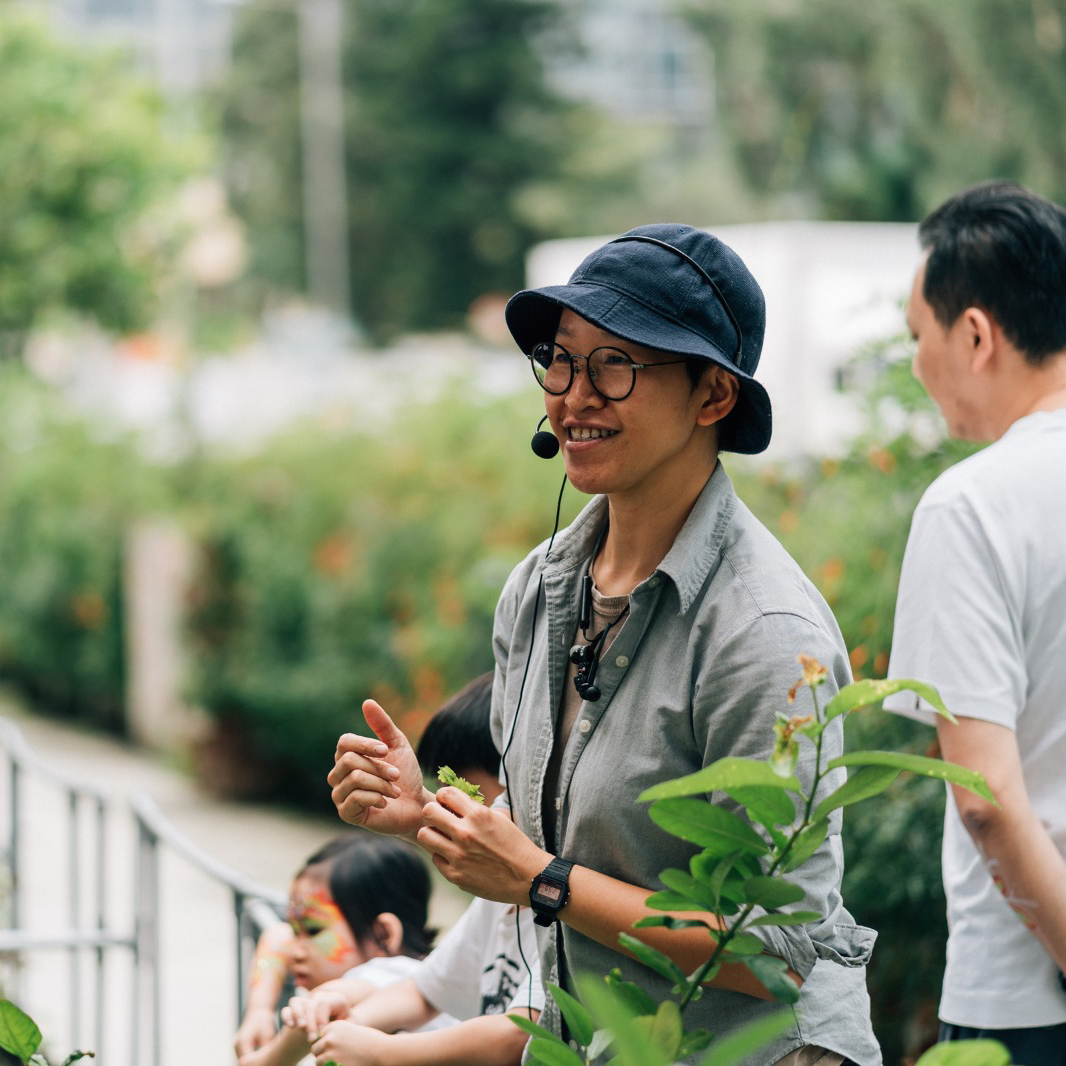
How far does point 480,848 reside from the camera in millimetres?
1629

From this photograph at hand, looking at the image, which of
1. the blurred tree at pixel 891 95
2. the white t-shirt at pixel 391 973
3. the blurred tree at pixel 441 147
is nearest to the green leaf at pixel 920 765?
the white t-shirt at pixel 391 973

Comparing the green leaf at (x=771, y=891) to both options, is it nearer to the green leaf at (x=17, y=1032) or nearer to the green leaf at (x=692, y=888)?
the green leaf at (x=692, y=888)

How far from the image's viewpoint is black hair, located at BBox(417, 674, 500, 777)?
2488mm

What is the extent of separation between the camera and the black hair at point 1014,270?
2053 millimetres

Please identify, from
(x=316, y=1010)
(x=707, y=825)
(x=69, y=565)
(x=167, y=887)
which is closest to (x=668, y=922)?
(x=707, y=825)

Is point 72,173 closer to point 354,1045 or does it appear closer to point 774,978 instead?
point 354,1045

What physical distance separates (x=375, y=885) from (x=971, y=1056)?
1.84 meters

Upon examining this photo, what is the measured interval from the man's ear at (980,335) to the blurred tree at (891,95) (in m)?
8.00

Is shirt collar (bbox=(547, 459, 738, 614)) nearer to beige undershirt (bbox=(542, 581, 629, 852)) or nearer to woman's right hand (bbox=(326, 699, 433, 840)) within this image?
beige undershirt (bbox=(542, 581, 629, 852))

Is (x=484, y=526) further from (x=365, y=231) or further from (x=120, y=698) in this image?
(x=365, y=231)

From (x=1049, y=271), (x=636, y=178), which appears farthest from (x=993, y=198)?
(x=636, y=178)

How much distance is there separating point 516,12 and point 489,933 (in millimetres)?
35391

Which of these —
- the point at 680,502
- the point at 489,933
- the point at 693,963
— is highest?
the point at 680,502

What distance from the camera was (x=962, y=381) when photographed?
212 centimetres
